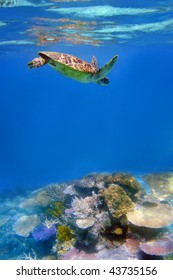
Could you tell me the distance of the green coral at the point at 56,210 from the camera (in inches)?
415

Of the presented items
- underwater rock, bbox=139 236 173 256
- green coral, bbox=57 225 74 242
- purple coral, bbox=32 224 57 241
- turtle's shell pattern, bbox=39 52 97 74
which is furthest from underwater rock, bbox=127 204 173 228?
turtle's shell pattern, bbox=39 52 97 74

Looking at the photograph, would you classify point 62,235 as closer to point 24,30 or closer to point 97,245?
point 97,245

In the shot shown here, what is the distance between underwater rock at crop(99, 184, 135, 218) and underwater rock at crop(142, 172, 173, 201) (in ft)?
11.8

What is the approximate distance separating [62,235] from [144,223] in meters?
2.61

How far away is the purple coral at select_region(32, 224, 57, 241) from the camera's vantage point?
985 centimetres

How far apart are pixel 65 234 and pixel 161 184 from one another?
5.57 meters

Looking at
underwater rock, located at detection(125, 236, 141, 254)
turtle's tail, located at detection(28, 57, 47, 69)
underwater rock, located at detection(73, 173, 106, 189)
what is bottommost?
underwater rock, located at detection(125, 236, 141, 254)

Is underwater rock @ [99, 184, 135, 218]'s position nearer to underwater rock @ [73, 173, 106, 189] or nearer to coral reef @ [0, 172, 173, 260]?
coral reef @ [0, 172, 173, 260]

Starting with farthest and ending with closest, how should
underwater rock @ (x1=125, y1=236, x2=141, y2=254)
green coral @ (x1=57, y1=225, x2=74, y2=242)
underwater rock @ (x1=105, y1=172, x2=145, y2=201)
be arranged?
underwater rock @ (x1=105, y1=172, x2=145, y2=201), green coral @ (x1=57, y1=225, x2=74, y2=242), underwater rock @ (x1=125, y1=236, x2=141, y2=254)

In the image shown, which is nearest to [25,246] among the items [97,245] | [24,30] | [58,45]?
[97,245]

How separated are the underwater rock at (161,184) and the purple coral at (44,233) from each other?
14.2 feet

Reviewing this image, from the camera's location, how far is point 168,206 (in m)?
8.44

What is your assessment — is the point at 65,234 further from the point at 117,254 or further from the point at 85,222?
the point at 117,254
